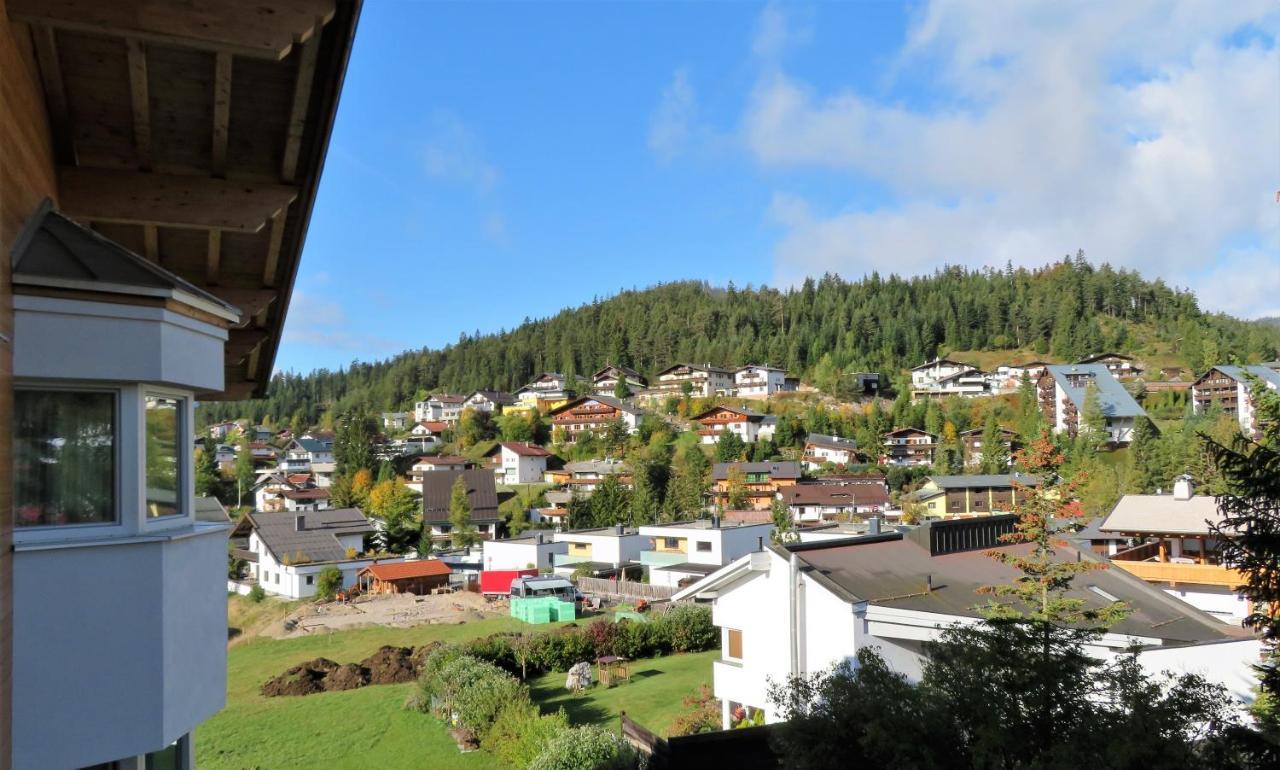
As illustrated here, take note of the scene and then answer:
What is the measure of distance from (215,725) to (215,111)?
65.9 feet

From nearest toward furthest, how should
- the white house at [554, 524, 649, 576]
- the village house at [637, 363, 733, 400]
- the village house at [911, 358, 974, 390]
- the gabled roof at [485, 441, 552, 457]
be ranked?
the white house at [554, 524, 649, 576] < the gabled roof at [485, 441, 552, 457] < the village house at [911, 358, 974, 390] < the village house at [637, 363, 733, 400]

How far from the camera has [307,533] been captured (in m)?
43.1

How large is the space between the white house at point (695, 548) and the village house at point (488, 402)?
2441 inches

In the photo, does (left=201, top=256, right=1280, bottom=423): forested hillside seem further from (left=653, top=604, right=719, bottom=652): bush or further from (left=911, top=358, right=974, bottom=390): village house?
(left=653, top=604, right=719, bottom=652): bush

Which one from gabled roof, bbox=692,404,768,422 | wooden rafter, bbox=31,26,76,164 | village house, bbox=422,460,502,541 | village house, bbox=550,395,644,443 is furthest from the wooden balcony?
village house, bbox=550,395,644,443

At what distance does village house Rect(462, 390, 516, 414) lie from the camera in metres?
102

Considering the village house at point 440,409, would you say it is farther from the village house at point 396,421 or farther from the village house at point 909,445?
the village house at point 909,445

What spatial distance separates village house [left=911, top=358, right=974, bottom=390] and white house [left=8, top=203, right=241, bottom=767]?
9707 centimetres

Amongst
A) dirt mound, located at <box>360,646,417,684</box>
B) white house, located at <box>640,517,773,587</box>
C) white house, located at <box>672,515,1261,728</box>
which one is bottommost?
dirt mound, located at <box>360,646,417,684</box>

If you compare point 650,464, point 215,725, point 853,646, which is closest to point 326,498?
point 650,464

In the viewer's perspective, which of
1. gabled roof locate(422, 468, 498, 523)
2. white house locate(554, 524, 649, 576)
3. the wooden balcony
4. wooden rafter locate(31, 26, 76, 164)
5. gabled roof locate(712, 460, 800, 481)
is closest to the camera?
wooden rafter locate(31, 26, 76, 164)

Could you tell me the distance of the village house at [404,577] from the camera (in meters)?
38.5

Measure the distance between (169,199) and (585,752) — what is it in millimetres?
10886

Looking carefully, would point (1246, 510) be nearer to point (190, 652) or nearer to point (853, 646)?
point (853, 646)
